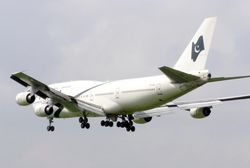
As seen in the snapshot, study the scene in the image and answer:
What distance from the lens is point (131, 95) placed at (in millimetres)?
106375

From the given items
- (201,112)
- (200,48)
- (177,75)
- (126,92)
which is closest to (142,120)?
(201,112)

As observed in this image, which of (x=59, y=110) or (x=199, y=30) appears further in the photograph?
(x=59, y=110)

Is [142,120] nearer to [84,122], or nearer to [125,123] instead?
[125,123]

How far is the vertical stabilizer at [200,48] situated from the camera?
103m

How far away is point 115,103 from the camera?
10806 centimetres

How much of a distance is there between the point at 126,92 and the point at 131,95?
901 mm

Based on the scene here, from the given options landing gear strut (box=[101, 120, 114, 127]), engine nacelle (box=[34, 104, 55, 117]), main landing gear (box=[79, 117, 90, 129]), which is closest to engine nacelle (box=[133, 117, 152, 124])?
landing gear strut (box=[101, 120, 114, 127])

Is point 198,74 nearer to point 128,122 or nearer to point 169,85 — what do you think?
point 169,85

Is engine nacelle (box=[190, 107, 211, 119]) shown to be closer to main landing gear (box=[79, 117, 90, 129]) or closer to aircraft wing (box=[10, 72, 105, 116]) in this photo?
aircraft wing (box=[10, 72, 105, 116])

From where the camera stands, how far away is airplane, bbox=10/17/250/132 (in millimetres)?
102750

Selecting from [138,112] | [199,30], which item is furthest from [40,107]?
[199,30]

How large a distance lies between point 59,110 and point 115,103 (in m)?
6.70

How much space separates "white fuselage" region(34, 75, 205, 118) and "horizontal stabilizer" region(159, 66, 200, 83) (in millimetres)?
428

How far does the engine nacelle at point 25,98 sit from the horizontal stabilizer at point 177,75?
13480 millimetres
